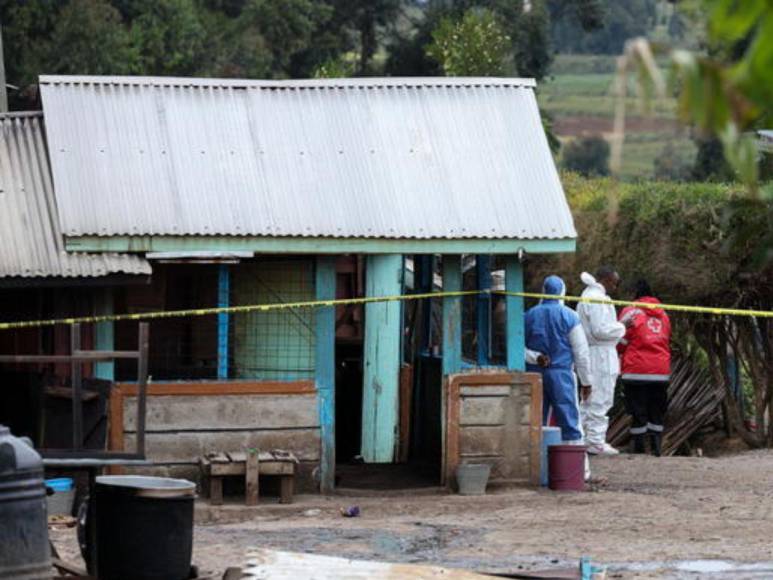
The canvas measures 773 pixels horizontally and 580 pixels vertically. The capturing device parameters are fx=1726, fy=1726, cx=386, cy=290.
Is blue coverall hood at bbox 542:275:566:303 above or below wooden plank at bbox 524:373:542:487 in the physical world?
above

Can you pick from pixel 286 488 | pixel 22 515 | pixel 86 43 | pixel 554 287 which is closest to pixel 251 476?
pixel 286 488

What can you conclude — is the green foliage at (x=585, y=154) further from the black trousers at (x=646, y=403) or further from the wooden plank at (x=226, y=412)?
the wooden plank at (x=226, y=412)

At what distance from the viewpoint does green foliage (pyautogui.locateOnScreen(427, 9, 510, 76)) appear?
31.7 m

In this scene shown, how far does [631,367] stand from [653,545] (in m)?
5.90

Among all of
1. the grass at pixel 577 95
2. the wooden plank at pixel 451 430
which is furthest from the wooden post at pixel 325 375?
the grass at pixel 577 95

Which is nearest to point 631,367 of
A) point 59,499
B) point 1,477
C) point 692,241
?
point 692,241

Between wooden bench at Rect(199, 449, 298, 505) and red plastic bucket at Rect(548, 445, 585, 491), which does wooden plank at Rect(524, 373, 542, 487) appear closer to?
red plastic bucket at Rect(548, 445, 585, 491)

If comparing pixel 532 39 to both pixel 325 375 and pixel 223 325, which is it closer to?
pixel 325 375

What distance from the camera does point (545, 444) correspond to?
14.8m

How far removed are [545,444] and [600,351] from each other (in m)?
2.78

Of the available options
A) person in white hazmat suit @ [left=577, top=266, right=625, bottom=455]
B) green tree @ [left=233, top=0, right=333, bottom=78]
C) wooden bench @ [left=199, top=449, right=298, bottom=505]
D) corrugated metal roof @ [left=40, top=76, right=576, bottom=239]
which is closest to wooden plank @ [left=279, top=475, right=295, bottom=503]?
wooden bench @ [left=199, top=449, right=298, bottom=505]

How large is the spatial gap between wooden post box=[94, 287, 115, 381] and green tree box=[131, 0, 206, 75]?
2212cm

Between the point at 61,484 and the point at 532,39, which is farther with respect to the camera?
the point at 532,39

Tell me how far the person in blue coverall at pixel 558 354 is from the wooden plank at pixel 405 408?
43.8 inches
